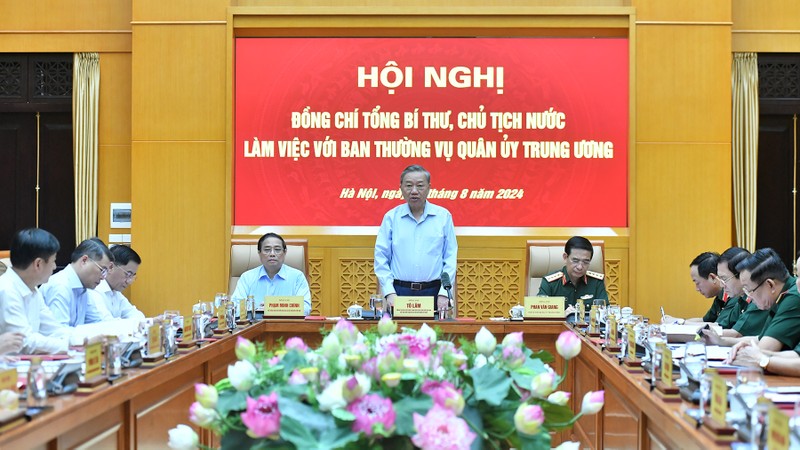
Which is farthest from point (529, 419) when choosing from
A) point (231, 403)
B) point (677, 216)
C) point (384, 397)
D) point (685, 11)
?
point (685, 11)

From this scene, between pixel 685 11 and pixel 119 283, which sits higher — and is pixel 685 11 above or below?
above

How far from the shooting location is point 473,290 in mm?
5996

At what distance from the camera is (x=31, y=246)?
3.05 m

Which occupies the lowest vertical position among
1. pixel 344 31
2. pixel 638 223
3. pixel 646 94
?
pixel 638 223

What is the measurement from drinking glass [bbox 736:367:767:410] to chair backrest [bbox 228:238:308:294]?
10.8 feet

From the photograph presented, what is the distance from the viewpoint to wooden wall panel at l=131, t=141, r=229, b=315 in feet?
19.9

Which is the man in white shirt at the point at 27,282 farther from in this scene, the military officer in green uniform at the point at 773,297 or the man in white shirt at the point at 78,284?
the military officer in green uniform at the point at 773,297

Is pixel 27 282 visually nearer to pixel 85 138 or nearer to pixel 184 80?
pixel 184 80

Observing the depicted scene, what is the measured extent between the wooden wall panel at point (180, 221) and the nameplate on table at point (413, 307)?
8.52 feet

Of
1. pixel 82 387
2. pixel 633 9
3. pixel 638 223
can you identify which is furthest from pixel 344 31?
pixel 82 387

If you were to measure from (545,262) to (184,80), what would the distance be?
304 centimetres

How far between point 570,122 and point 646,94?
22.6 inches

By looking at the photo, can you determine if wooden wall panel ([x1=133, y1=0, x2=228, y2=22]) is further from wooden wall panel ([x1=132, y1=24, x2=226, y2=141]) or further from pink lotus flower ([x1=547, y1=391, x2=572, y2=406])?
pink lotus flower ([x1=547, y1=391, x2=572, y2=406])

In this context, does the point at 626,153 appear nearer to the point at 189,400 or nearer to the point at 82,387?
the point at 189,400
